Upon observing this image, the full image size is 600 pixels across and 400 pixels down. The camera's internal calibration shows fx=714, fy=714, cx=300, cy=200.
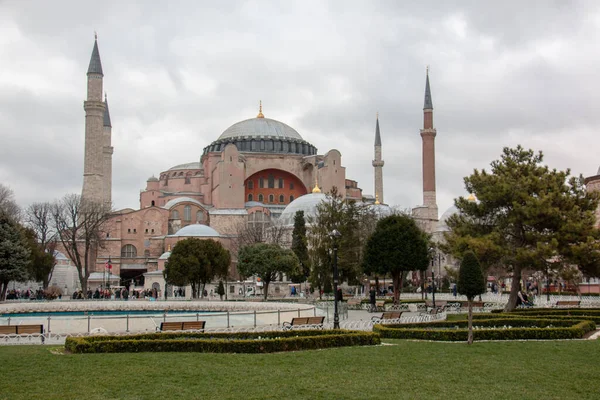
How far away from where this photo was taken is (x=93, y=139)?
47.5 meters

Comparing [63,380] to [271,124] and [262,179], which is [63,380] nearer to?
[262,179]

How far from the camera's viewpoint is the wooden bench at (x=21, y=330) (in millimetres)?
12680

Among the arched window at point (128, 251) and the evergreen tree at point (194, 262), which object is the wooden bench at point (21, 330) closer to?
the evergreen tree at point (194, 262)

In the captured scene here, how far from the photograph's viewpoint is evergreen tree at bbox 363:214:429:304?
24.4 m

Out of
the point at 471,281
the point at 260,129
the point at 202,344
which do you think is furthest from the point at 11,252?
the point at 260,129

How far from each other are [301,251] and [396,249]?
12.4 metres

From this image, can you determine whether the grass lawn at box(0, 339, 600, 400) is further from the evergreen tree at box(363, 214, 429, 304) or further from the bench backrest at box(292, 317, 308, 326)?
the evergreen tree at box(363, 214, 429, 304)

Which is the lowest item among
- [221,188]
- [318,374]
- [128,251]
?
[318,374]

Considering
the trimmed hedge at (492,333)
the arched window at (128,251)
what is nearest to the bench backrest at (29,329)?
the trimmed hedge at (492,333)

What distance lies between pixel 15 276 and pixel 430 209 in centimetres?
3609

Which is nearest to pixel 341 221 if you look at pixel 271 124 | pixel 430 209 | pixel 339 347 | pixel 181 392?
pixel 339 347

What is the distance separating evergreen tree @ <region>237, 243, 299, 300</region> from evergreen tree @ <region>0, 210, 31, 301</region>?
8982mm

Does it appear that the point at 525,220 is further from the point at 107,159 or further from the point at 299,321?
the point at 107,159

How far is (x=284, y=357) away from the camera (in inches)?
389
